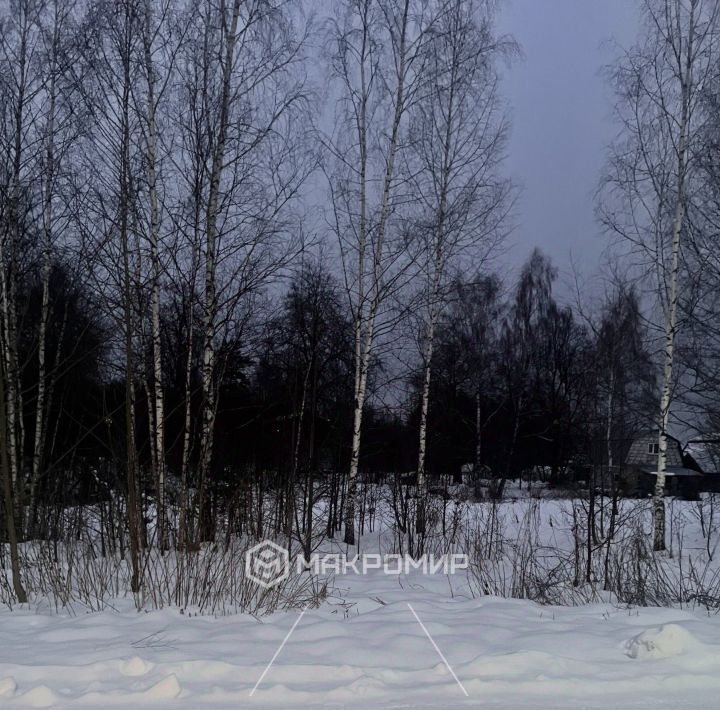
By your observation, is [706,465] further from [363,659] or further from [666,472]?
[363,659]

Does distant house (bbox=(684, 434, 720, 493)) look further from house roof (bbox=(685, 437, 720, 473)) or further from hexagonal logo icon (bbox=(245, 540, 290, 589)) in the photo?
hexagonal logo icon (bbox=(245, 540, 290, 589))

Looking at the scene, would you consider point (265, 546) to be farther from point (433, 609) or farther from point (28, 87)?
point (28, 87)

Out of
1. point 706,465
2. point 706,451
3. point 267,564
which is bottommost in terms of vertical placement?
point 706,465

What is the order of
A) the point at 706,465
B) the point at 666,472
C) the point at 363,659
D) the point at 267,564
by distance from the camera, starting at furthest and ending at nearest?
1. the point at 706,465
2. the point at 666,472
3. the point at 267,564
4. the point at 363,659

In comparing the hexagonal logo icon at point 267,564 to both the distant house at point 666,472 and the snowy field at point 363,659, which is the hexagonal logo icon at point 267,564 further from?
the distant house at point 666,472

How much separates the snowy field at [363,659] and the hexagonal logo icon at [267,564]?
0.43 m

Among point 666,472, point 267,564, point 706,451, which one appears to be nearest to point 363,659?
point 267,564

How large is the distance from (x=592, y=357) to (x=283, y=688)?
29071mm

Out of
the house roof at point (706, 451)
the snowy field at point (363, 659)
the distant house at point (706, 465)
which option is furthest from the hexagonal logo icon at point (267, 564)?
the distant house at point (706, 465)

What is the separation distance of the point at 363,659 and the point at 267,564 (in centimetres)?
225

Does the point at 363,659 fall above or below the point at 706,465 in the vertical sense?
above

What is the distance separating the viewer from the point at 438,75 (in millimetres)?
10938

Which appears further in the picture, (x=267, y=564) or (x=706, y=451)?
(x=706, y=451)

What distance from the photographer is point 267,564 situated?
598 centimetres
